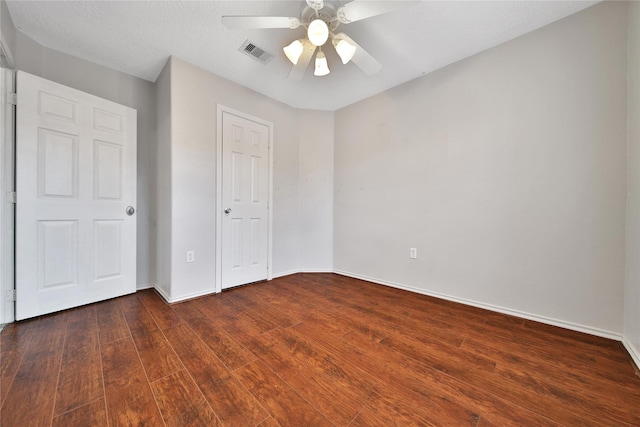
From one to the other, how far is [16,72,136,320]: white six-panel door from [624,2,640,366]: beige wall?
3.90 metres

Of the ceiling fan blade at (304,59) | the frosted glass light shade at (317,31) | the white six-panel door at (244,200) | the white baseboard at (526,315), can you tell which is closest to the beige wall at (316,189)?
the white six-panel door at (244,200)

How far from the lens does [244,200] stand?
269 centimetres

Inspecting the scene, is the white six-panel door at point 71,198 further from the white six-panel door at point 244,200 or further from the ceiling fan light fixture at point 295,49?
the ceiling fan light fixture at point 295,49

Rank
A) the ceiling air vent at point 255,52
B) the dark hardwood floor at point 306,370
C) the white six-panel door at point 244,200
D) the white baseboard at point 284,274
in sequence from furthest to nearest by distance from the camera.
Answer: the white baseboard at point 284,274 < the white six-panel door at point 244,200 < the ceiling air vent at point 255,52 < the dark hardwood floor at point 306,370

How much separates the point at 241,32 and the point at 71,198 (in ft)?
6.60

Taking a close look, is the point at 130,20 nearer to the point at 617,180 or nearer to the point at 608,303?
the point at 617,180

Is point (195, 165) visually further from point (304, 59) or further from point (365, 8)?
point (365, 8)

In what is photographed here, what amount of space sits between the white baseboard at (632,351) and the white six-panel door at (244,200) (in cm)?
294

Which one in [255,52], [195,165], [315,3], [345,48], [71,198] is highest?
[255,52]

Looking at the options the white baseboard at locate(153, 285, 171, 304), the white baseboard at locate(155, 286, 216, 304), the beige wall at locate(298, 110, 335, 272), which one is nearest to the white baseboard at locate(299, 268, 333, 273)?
the beige wall at locate(298, 110, 335, 272)

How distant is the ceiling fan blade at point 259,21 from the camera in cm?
140

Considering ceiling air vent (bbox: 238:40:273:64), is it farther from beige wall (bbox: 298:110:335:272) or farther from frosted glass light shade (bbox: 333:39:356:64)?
beige wall (bbox: 298:110:335:272)

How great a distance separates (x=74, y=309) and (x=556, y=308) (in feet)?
12.8

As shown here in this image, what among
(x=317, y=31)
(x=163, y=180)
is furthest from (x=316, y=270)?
(x=317, y=31)
